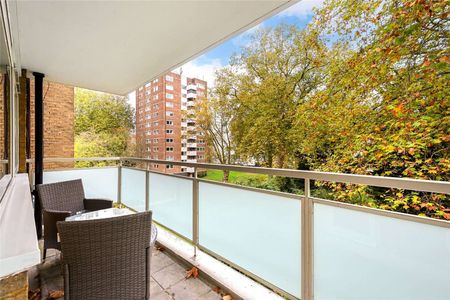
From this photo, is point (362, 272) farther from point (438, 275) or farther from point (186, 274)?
point (186, 274)

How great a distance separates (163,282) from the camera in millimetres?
2236

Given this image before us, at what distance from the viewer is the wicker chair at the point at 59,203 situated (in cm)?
229

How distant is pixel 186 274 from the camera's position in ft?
7.81

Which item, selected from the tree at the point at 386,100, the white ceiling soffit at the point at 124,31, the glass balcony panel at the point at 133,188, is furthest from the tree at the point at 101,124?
the tree at the point at 386,100

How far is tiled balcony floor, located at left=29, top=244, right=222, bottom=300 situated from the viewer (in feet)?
6.70

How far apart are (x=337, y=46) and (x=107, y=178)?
876cm

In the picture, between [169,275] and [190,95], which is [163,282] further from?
[190,95]

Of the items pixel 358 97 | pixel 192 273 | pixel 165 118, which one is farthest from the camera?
pixel 165 118

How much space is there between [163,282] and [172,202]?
1.10 metres

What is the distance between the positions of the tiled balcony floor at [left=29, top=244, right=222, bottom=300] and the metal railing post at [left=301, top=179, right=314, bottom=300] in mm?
821

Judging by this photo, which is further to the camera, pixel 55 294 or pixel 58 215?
pixel 58 215

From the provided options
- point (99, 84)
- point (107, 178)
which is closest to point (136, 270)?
point (107, 178)

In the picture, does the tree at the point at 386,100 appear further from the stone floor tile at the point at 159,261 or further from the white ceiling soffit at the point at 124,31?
the white ceiling soffit at the point at 124,31

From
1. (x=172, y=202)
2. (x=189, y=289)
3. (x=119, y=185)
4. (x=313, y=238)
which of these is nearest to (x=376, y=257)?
(x=313, y=238)
